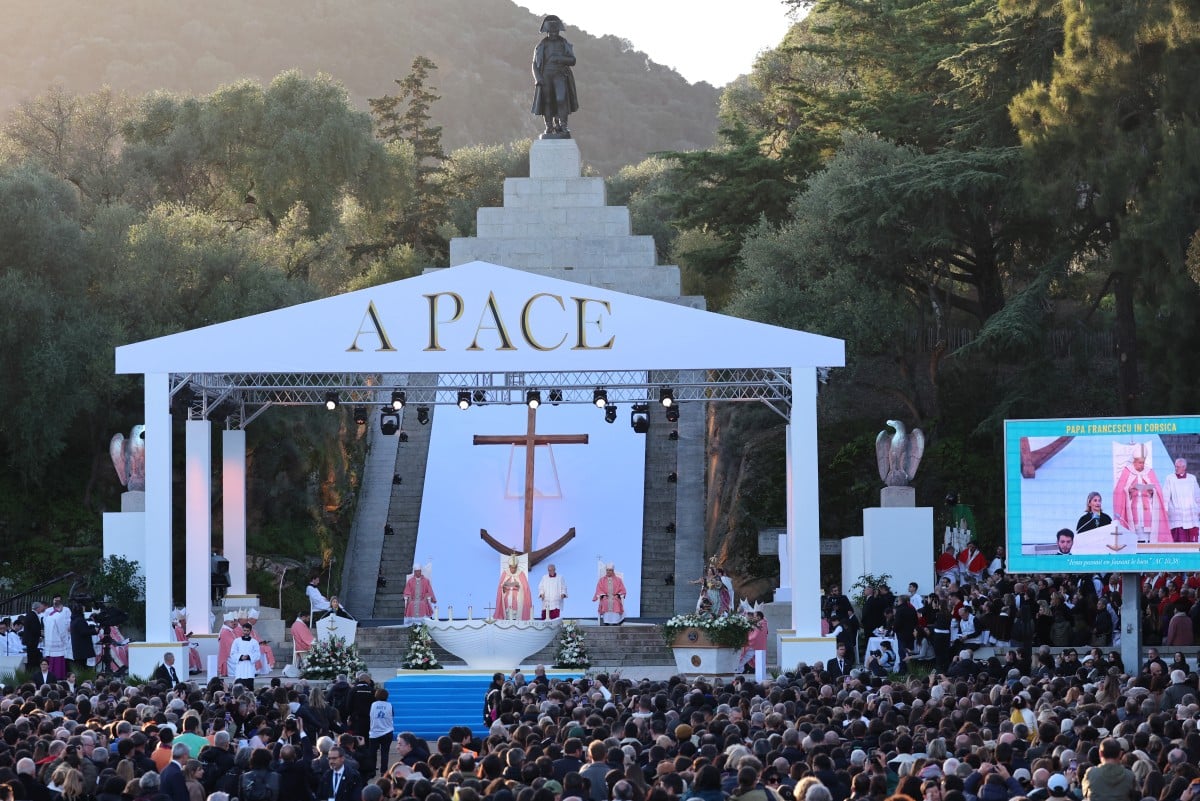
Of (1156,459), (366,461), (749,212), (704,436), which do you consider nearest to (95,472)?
(366,461)

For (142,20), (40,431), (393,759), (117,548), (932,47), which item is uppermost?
(142,20)

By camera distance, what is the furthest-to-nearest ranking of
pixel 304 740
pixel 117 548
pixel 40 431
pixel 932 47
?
pixel 932 47, pixel 40 431, pixel 117 548, pixel 304 740

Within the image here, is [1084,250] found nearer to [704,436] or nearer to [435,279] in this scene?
[704,436]

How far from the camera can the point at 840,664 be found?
2272cm

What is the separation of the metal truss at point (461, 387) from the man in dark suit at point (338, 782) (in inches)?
501

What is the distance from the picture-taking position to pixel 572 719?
14758mm

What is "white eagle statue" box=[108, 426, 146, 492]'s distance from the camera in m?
28.6

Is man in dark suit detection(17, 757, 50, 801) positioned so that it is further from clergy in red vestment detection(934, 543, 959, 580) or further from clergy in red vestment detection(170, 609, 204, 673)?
clergy in red vestment detection(934, 543, 959, 580)

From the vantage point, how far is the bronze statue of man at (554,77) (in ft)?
129

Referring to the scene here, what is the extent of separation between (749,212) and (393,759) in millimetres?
24570

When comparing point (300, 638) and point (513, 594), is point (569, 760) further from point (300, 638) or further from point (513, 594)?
point (513, 594)

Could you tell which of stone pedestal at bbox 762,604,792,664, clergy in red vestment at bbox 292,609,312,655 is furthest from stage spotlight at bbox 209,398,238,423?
stone pedestal at bbox 762,604,792,664

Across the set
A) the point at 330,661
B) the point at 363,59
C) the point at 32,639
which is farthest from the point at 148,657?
the point at 363,59

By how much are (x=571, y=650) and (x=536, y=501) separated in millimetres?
8696
